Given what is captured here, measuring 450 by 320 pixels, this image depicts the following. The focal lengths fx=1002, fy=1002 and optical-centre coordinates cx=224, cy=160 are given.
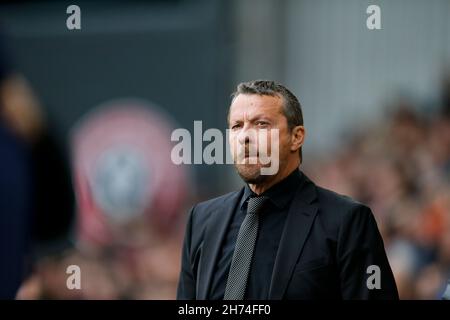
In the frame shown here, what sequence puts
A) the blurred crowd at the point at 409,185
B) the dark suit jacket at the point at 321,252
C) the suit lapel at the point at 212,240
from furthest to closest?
the blurred crowd at the point at 409,185
the suit lapel at the point at 212,240
the dark suit jacket at the point at 321,252

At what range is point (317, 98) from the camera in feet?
17.5

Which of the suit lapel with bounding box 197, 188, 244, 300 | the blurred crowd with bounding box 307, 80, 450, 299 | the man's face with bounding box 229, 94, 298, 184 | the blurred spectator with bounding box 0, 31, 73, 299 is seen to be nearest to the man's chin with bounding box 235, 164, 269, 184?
the man's face with bounding box 229, 94, 298, 184

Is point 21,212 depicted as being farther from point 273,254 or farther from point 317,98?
point 317,98

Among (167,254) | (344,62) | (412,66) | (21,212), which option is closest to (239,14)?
(344,62)

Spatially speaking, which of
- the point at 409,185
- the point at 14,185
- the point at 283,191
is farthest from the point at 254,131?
the point at 409,185

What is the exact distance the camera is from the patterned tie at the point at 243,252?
2.01 metres

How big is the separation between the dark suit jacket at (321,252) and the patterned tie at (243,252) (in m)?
0.06

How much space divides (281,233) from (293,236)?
0.13ft

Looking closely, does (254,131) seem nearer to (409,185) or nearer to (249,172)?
(249,172)

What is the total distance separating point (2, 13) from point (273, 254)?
12.2ft

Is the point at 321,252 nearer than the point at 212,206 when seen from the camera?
Yes

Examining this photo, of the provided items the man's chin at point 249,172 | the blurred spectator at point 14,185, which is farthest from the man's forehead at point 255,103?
the blurred spectator at point 14,185

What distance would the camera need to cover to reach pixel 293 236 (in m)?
2.02

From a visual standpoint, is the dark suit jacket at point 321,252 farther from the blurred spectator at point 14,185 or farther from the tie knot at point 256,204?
the blurred spectator at point 14,185
